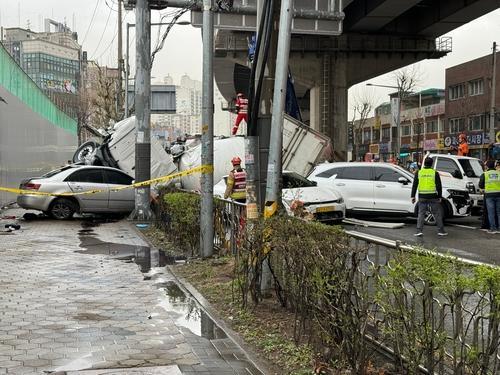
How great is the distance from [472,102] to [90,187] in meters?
46.5

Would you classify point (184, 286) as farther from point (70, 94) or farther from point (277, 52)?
point (70, 94)

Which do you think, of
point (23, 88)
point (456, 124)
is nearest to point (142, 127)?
point (23, 88)

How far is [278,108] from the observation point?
701 cm

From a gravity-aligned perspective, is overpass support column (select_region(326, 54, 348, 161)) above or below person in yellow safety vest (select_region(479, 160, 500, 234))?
above

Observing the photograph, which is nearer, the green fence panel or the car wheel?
the car wheel

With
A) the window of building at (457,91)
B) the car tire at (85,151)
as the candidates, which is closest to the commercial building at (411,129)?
the window of building at (457,91)

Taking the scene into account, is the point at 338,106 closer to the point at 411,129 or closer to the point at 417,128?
the point at 417,128

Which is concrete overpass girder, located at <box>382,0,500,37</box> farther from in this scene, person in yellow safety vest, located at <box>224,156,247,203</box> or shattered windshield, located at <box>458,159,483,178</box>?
person in yellow safety vest, located at <box>224,156,247,203</box>

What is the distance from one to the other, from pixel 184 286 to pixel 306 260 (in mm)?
3546

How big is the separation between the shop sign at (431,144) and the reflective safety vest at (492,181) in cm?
5310

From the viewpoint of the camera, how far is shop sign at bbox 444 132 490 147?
2037 inches

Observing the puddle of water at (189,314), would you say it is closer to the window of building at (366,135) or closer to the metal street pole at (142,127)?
the metal street pole at (142,127)

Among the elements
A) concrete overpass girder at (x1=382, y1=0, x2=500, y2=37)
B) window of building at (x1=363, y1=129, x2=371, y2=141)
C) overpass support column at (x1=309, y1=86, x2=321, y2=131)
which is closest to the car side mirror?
concrete overpass girder at (x1=382, y1=0, x2=500, y2=37)

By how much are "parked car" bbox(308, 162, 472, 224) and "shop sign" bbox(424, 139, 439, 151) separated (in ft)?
168
